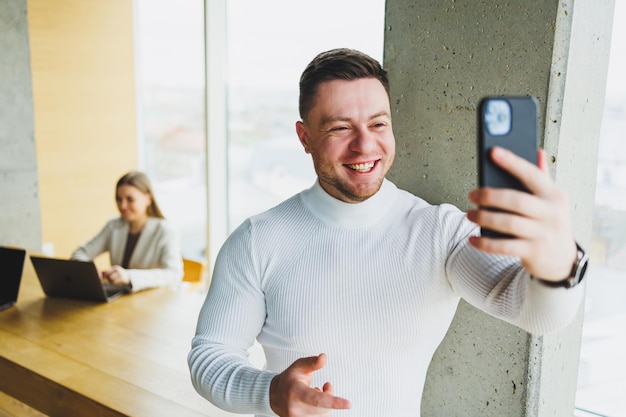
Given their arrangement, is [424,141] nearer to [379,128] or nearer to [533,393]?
[379,128]

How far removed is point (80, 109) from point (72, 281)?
2.61m

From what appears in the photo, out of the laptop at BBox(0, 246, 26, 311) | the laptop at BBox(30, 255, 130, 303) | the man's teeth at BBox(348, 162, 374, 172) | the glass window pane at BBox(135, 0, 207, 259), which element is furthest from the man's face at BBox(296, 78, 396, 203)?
the glass window pane at BBox(135, 0, 207, 259)

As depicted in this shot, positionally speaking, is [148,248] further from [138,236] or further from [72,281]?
[72,281]

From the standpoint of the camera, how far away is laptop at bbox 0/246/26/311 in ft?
8.11

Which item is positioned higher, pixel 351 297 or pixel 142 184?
pixel 351 297

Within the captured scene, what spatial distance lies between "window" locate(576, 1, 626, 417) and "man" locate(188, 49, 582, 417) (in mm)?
866

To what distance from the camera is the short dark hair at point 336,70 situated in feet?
4.01

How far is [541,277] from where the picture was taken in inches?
33.9

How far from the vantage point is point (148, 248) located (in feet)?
10.6

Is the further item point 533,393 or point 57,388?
point 57,388

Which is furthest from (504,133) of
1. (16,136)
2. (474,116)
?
(16,136)

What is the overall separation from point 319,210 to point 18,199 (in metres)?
3.18

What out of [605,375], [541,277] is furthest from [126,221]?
[541,277]

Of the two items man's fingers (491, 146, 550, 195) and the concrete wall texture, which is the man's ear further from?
man's fingers (491, 146, 550, 195)
